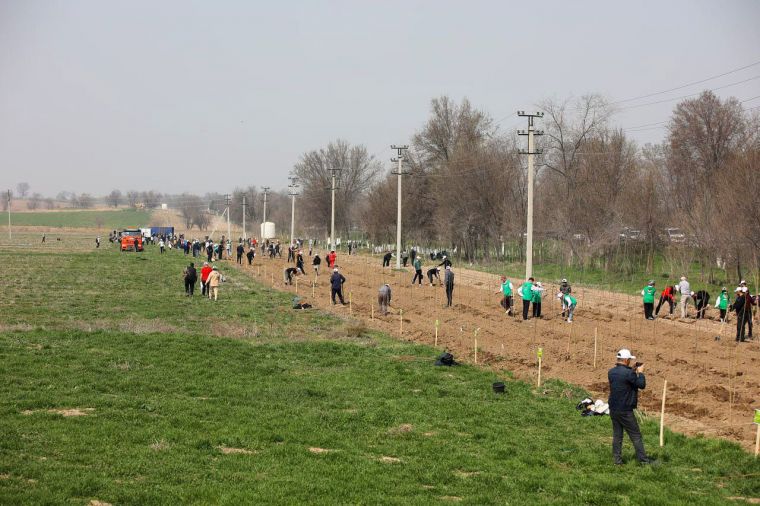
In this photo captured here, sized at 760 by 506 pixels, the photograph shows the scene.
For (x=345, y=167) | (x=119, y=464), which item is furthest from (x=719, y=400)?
(x=345, y=167)

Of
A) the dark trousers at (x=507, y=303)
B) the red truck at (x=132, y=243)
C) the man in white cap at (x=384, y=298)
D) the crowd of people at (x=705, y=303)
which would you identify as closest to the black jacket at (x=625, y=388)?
the crowd of people at (x=705, y=303)

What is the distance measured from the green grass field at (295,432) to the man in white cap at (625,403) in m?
0.32

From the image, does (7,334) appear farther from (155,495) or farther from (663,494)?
(663,494)

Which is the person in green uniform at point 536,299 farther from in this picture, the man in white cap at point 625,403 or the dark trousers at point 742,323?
the man in white cap at point 625,403

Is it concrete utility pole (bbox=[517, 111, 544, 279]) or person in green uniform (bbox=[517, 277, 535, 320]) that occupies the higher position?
concrete utility pole (bbox=[517, 111, 544, 279])

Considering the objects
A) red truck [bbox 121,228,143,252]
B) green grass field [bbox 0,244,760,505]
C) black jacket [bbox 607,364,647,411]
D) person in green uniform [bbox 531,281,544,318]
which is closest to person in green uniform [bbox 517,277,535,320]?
person in green uniform [bbox 531,281,544,318]

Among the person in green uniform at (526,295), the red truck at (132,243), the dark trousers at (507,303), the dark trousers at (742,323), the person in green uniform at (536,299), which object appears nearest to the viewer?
the dark trousers at (742,323)

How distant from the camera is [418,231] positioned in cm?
8894

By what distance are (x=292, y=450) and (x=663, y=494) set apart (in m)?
4.86

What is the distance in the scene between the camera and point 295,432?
1312 centimetres

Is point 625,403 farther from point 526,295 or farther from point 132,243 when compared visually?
point 132,243

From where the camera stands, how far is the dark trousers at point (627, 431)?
38.4 feet

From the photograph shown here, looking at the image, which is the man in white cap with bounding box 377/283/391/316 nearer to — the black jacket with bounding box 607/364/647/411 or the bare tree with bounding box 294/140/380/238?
the black jacket with bounding box 607/364/647/411

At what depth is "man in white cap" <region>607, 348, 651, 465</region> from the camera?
11680 millimetres
